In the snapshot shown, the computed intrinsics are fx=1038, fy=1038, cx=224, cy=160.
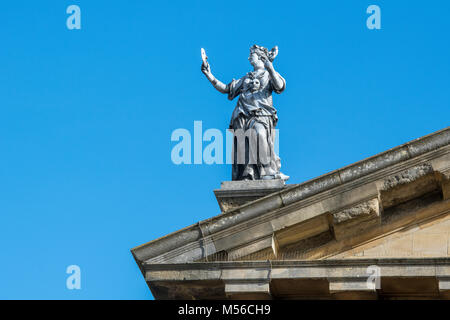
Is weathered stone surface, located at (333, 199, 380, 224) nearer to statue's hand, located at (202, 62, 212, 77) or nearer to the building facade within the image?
the building facade

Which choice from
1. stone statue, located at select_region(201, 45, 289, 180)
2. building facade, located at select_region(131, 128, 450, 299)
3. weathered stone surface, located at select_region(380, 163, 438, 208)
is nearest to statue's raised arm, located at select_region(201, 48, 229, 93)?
stone statue, located at select_region(201, 45, 289, 180)

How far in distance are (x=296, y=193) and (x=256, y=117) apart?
2458mm

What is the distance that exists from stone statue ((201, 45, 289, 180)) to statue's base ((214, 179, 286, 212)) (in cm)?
35

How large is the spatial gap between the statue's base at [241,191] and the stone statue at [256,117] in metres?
0.35

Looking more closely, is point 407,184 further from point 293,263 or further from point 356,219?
point 293,263

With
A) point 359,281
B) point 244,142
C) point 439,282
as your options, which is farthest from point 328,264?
point 244,142

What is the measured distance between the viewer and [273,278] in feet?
51.3

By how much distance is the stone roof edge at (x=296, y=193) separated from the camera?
52.9ft

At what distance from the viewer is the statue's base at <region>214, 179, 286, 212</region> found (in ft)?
56.3

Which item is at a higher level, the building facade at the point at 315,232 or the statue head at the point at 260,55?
the statue head at the point at 260,55

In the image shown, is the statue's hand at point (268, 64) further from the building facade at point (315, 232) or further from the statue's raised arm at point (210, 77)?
the building facade at point (315, 232)

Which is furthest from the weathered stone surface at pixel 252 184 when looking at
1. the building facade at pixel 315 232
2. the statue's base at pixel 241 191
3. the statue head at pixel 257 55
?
the statue head at pixel 257 55

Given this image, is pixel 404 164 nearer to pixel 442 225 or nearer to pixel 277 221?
pixel 442 225
